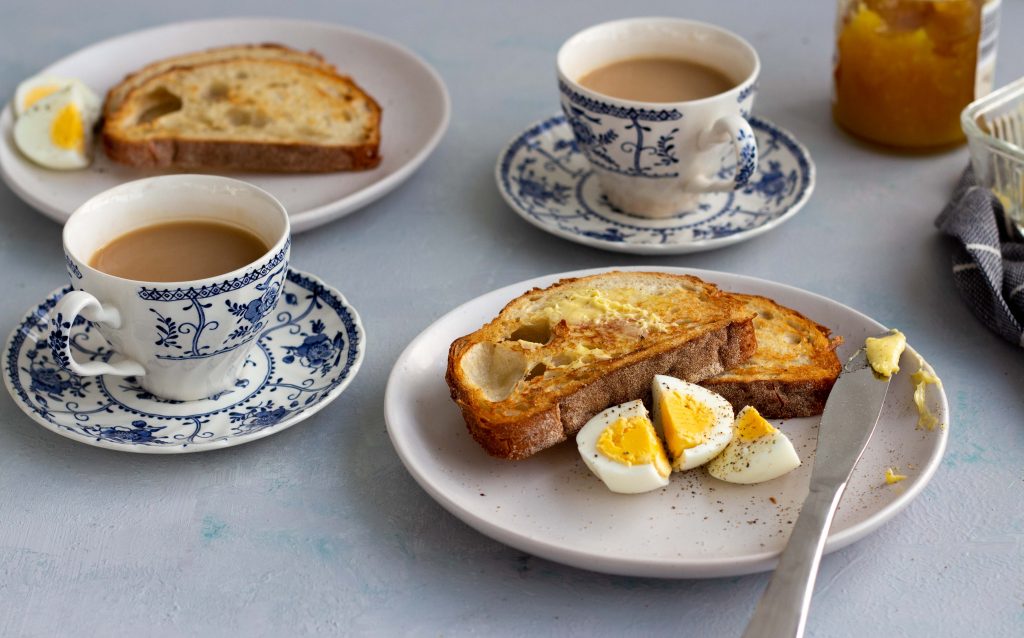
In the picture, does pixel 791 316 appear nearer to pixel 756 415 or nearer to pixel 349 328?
pixel 756 415

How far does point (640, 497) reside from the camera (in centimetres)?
177

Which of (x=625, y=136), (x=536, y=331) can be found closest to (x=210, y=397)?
(x=536, y=331)

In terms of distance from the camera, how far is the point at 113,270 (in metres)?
A: 1.99

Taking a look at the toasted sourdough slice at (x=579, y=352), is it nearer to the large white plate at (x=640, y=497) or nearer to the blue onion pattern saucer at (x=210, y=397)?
the large white plate at (x=640, y=497)

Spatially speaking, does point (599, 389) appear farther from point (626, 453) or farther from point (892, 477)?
point (892, 477)

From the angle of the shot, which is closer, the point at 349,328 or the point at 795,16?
the point at 349,328

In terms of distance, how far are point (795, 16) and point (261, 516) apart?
2.76 meters

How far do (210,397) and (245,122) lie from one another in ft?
3.67

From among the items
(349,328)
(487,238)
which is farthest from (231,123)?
(349,328)

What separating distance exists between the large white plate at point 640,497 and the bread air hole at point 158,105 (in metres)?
1.45

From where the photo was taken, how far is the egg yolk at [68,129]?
9.24ft

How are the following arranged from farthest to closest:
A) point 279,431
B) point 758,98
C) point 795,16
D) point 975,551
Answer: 1. point 795,16
2. point 758,98
3. point 279,431
4. point 975,551

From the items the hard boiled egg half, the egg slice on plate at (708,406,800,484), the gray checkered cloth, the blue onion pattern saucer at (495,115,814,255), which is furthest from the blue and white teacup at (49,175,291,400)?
the gray checkered cloth

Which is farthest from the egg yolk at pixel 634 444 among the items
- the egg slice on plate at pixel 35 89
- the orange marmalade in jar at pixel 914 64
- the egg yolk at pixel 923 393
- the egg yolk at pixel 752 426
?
the egg slice on plate at pixel 35 89
